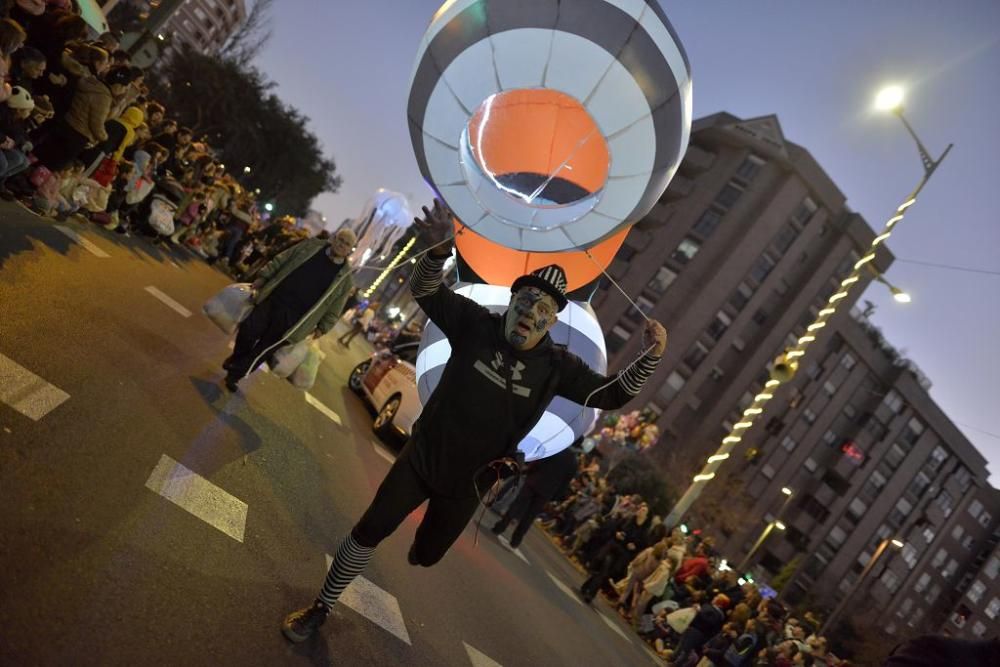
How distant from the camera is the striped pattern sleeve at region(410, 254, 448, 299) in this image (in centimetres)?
342

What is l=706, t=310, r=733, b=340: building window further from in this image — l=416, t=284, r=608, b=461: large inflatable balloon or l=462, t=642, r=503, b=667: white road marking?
l=462, t=642, r=503, b=667: white road marking

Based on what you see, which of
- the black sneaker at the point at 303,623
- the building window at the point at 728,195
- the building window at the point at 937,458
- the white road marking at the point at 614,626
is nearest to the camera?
the black sneaker at the point at 303,623

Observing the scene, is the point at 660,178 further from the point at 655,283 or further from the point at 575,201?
the point at 655,283

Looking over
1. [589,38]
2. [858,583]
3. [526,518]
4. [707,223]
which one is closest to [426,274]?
[589,38]

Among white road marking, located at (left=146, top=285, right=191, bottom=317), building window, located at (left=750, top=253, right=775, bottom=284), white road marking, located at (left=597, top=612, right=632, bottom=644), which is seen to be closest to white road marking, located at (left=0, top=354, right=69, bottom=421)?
white road marking, located at (left=146, top=285, right=191, bottom=317)

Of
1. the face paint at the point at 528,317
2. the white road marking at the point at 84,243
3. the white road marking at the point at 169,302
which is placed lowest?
the white road marking at the point at 84,243

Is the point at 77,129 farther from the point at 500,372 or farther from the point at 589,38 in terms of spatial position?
the point at 500,372

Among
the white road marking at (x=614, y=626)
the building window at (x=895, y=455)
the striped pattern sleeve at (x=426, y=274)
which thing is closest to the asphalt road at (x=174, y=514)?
the white road marking at (x=614, y=626)

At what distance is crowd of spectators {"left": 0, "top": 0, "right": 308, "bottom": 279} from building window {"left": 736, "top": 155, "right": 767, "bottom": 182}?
4140cm

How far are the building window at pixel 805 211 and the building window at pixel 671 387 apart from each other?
14770 mm

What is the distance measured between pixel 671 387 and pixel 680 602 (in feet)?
108

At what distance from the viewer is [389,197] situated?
1922 cm

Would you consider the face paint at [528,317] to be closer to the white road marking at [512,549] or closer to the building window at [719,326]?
the white road marking at [512,549]

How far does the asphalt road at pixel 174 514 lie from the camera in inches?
100
